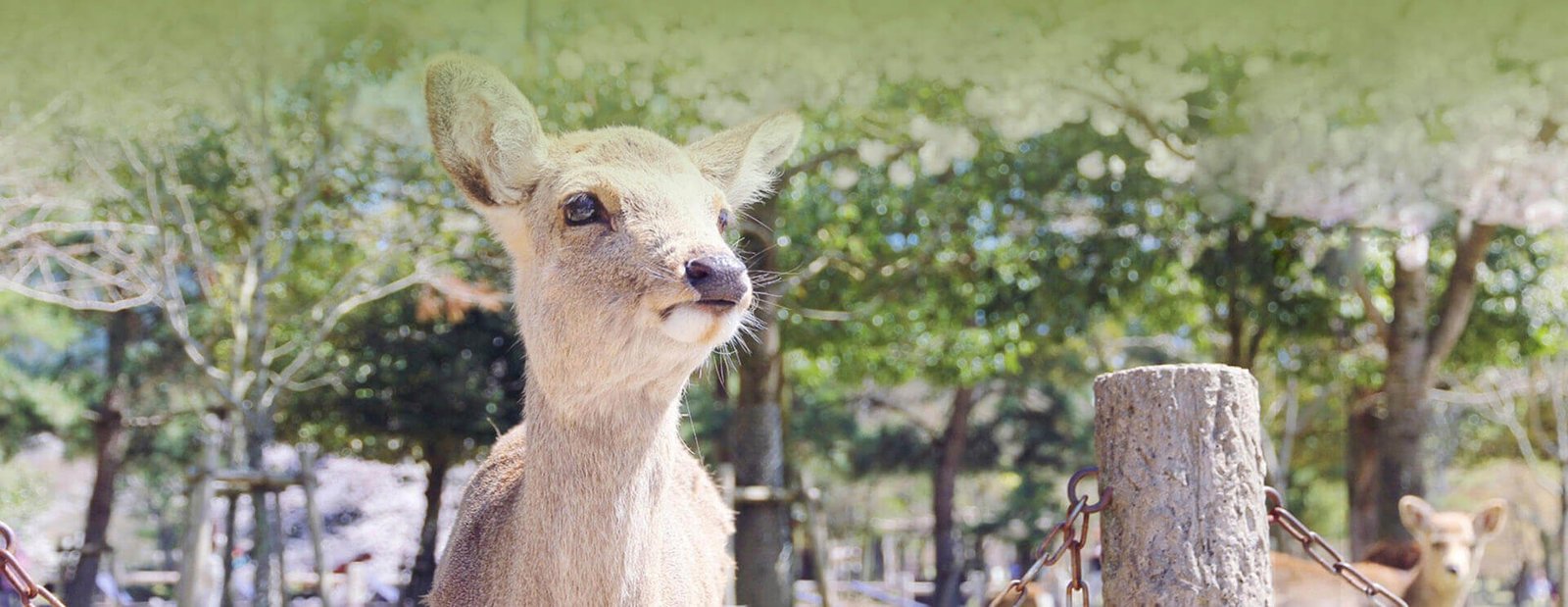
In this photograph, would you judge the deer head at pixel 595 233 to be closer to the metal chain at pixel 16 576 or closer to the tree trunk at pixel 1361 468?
the metal chain at pixel 16 576

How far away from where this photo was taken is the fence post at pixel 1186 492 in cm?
294

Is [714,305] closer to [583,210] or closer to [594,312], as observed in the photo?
[594,312]

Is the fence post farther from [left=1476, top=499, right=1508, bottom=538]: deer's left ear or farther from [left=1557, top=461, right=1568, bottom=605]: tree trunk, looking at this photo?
[left=1557, top=461, right=1568, bottom=605]: tree trunk

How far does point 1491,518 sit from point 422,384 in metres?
11.4

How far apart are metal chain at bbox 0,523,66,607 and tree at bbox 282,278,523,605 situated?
12730mm

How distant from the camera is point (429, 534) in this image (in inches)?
560

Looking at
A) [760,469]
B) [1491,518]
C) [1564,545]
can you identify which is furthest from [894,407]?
[1491,518]

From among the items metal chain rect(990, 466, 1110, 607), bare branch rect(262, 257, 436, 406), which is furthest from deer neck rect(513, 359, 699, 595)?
bare branch rect(262, 257, 436, 406)

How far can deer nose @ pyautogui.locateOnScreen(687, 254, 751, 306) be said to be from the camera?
8.87ft

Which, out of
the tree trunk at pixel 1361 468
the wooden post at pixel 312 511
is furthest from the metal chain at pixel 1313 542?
the tree trunk at pixel 1361 468

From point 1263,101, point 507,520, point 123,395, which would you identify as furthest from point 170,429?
point 507,520

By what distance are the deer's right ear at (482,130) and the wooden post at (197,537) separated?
7.40 meters

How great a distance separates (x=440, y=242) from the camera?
543 inches

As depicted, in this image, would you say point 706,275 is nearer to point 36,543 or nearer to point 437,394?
→ point 437,394
